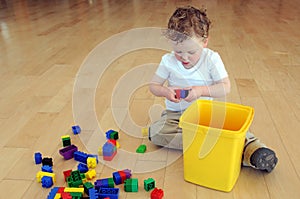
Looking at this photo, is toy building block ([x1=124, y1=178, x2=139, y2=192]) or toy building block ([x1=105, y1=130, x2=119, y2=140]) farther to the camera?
toy building block ([x1=105, y1=130, x2=119, y2=140])

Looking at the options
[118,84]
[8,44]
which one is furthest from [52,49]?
[118,84]

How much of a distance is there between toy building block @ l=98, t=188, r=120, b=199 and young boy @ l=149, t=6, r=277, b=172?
0.80 ft

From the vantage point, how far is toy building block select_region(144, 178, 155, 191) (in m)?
0.85

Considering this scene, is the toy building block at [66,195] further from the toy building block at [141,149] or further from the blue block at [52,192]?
the toy building block at [141,149]

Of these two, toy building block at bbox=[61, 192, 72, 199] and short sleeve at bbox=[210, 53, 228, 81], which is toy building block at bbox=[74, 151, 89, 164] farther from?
short sleeve at bbox=[210, 53, 228, 81]

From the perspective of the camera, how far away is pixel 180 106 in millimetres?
1054

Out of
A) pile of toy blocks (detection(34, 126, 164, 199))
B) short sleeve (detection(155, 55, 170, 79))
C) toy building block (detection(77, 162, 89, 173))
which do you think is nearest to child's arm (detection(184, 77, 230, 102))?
short sleeve (detection(155, 55, 170, 79))

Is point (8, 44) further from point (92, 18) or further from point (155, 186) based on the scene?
point (155, 186)

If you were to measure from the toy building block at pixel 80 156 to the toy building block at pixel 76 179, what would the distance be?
0.23 feet

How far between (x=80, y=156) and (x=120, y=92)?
500 millimetres

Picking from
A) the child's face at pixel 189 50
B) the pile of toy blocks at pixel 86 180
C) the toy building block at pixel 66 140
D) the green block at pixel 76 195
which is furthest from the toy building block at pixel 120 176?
the child's face at pixel 189 50

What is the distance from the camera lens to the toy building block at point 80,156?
0.97 m

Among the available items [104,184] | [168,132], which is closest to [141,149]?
[168,132]

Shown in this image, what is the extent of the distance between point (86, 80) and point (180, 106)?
63 cm
